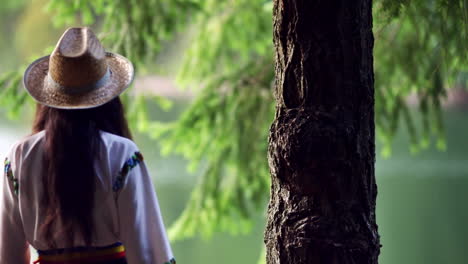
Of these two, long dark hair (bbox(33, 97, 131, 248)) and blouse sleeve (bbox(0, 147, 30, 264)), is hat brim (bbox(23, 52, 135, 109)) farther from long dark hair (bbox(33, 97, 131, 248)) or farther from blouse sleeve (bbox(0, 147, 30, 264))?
blouse sleeve (bbox(0, 147, 30, 264))

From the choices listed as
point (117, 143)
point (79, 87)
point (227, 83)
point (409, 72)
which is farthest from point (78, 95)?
point (227, 83)

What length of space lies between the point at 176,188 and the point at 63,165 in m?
12.0

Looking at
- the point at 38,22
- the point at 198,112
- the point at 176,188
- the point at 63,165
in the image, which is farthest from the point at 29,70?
the point at 38,22

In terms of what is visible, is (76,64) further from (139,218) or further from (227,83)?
(227,83)

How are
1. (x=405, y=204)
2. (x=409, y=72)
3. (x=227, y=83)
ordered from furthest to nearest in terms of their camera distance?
(x=405, y=204)
(x=227, y=83)
(x=409, y=72)

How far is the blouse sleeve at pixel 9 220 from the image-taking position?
6.34 ft

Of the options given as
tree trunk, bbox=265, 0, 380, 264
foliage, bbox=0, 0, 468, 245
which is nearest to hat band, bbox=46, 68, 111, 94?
tree trunk, bbox=265, 0, 380, 264

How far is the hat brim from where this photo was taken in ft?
6.36

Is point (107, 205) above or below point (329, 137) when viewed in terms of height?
below

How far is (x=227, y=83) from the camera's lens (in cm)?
438

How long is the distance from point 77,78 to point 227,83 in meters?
2.43

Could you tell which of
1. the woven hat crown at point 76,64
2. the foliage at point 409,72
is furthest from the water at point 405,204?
the woven hat crown at point 76,64

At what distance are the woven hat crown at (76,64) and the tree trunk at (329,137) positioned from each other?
0.59m

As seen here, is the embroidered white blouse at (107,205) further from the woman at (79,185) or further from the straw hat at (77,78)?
the straw hat at (77,78)
